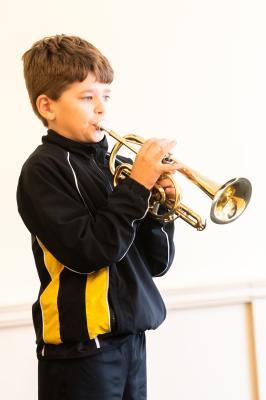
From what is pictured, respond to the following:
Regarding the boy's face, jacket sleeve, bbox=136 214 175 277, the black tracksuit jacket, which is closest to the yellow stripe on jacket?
the black tracksuit jacket

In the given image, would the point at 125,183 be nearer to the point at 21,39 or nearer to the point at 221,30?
the point at 21,39

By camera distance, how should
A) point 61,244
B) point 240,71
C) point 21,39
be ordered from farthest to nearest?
1. point 240,71
2. point 21,39
3. point 61,244

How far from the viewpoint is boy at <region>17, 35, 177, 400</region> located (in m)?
0.97

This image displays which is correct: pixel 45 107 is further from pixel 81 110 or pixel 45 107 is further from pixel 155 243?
pixel 155 243

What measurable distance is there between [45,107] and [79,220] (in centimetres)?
25

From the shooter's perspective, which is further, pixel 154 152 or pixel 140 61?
pixel 140 61

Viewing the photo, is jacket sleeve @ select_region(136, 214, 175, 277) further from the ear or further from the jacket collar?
the ear

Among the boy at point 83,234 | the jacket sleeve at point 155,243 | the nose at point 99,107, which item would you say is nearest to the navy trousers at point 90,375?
the boy at point 83,234

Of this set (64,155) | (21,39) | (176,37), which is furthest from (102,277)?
(176,37)

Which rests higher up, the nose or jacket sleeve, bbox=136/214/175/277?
the nose

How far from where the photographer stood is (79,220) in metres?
0.97

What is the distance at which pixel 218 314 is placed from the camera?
1.82 m

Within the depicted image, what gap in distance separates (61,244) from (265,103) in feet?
3.60

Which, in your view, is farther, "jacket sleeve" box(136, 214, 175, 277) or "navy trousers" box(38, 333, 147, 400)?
"jacket sleeve" box(136, 214, 175, 277)
